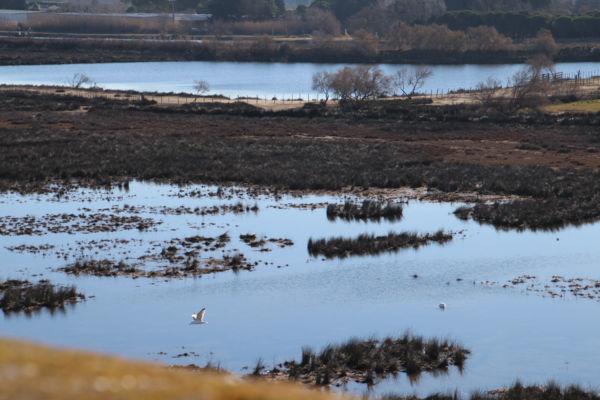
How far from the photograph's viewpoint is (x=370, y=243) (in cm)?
3009

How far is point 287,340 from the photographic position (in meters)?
19.9

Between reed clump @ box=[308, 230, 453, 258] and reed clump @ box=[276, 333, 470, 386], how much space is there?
10108 mm

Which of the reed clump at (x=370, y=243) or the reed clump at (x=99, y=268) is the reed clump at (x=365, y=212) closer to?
the reed clump at (x=370, y=243)

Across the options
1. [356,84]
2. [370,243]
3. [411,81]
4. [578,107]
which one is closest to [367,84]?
[356,84]

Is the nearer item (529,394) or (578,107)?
(529,394)

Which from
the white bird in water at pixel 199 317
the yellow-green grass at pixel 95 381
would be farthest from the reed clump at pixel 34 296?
the yellow-green grass at pixel 95 381

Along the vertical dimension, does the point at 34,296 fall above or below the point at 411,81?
below

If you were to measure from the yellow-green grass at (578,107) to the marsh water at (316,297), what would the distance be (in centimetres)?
4097

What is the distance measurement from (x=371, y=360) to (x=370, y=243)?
41.1 feet

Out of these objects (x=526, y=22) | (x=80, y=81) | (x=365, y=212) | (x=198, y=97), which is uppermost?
(x=526, y=22)

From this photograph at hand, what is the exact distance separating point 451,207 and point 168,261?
16041mm

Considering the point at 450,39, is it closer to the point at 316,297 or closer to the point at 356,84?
the point at 356,84

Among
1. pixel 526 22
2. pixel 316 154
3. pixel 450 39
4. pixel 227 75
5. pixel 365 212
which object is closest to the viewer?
pixel 365 212

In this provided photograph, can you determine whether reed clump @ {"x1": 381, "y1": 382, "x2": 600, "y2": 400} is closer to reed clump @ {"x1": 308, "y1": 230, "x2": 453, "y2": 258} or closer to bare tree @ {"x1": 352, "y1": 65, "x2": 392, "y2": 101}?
reed clump @ {"x1": 308, "y1": 230, "x2": 453, "y2": 258}
